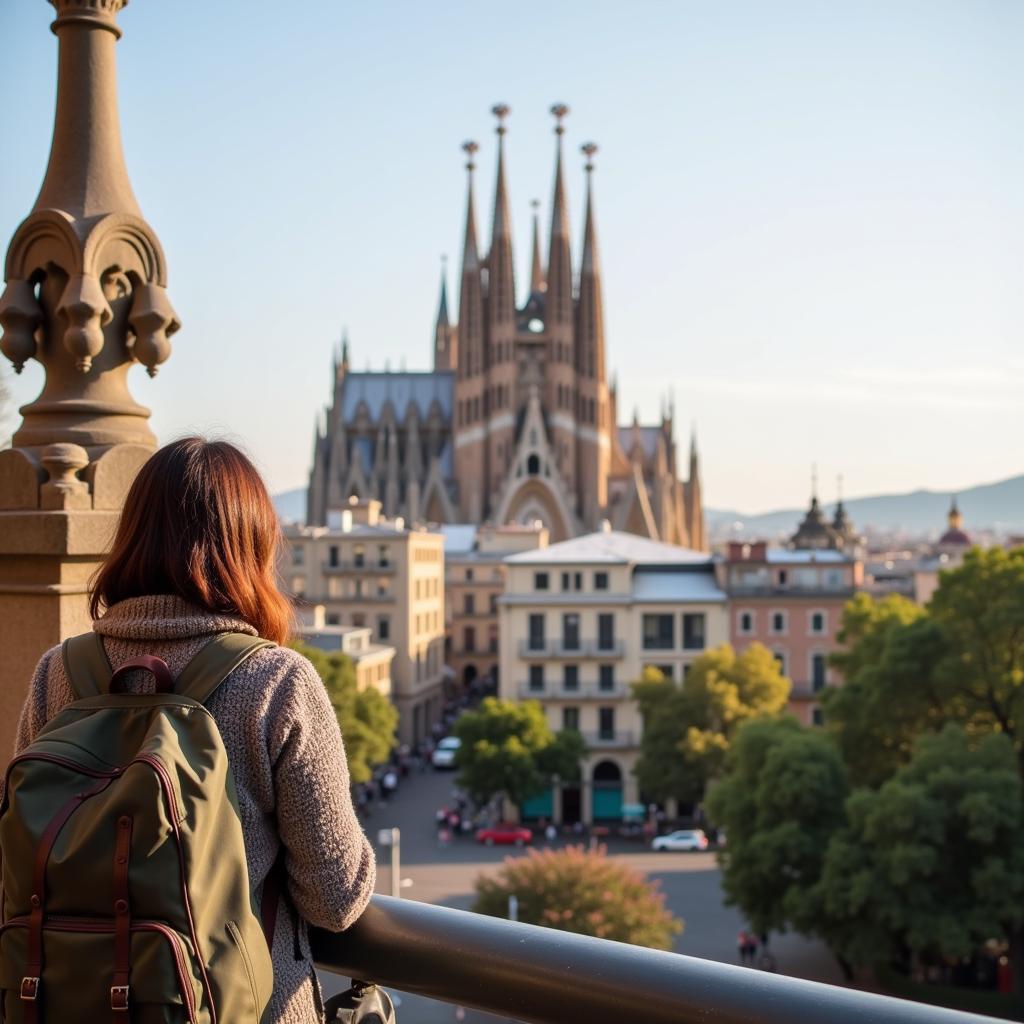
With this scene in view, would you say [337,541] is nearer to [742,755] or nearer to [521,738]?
[521,738]

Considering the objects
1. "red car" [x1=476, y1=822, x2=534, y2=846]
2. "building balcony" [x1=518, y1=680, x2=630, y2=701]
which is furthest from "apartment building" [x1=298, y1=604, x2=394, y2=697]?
"red car" [x1=476, y1=822, x2=534, y2=846]

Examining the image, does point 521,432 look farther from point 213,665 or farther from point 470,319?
point 213,665

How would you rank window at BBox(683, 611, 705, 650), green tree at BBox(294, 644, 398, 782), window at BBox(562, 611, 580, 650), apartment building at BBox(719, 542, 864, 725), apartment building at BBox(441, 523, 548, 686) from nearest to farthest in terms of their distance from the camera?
green tree at BBox(294, 644, 398, 782)
window at BBox(562, 611, 580, 650)
window at BBox(683, 611, 705, 650)
apartment building at BBox(719, 542, 864, 725)
apartment building at BBox(441, 523, 548, 686)

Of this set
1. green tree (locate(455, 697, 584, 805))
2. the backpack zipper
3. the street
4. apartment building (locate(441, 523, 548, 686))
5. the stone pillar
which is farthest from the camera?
apartment building (locate(441, 523, 548, 686))

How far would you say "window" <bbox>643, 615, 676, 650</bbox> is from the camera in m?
41.9

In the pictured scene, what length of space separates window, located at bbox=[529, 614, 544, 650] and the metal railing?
39.3m

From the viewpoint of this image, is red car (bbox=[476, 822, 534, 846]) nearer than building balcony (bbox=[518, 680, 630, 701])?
Yes

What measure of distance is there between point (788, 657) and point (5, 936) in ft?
139

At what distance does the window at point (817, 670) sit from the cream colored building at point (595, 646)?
3522 millimetres

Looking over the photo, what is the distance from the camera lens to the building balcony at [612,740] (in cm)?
4203

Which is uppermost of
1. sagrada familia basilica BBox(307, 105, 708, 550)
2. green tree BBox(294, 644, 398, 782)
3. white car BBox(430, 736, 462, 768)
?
sagrada familia basilica BBox(307, 105, 708, 550)

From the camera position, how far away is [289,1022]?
2.53m

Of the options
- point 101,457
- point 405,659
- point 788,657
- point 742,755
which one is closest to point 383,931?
point 101,457

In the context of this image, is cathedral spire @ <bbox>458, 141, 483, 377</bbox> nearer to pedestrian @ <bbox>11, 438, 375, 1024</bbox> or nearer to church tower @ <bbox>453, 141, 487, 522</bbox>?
church tower @ <bbox>453, 141, 487, 522</bbox>
